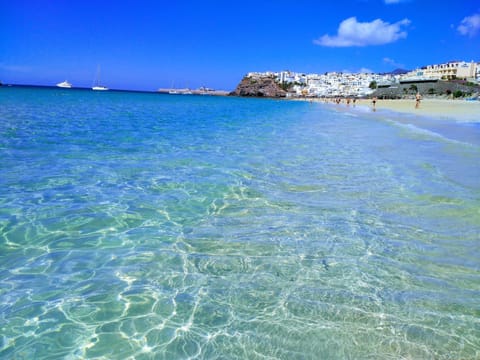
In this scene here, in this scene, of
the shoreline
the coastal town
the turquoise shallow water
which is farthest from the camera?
the coastal town

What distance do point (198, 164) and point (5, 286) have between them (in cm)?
714

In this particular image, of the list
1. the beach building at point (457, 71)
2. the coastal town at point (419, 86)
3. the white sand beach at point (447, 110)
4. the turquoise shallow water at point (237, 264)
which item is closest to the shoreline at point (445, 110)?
the white sand beach at point (447, 110)

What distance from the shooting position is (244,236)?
5426mm

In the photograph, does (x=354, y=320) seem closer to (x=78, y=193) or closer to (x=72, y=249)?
(x=72, y=249)

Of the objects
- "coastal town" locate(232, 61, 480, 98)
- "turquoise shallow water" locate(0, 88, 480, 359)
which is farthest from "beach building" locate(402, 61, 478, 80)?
"turquoise shallow water" locate(0, 88, 480, 359)

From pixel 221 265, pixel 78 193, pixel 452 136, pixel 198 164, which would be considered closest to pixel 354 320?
pixel 221 265

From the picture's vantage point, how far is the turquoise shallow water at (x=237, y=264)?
320 cm

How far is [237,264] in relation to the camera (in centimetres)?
454

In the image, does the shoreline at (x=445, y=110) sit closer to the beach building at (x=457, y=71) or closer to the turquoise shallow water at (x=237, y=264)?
the turquoise shallow water at (x=237, y=264)

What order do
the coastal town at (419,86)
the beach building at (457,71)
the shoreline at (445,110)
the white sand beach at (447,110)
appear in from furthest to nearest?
the beach building at (457,71) < the coastal town at (419,86) < the white sand beach at (447,110) < the shoreline at (445,110)

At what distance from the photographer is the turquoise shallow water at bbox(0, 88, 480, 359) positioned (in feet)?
10.5

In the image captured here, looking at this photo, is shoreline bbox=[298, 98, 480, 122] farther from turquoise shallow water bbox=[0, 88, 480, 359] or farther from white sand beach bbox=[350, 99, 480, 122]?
turquoise shallow water bbox=[0, 88, 480, 359]

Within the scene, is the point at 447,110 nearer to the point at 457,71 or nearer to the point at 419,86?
the point at 419,86

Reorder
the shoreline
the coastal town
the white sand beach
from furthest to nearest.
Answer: the coastal town, the white sand beach, the shoreline
